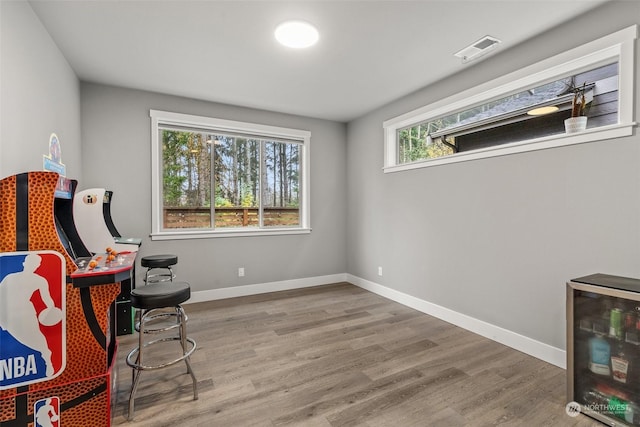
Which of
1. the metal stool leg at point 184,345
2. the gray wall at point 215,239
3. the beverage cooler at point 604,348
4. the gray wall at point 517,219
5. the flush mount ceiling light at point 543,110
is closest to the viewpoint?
the beverage cooler at point 604,348

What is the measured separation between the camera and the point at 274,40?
2.56 metres

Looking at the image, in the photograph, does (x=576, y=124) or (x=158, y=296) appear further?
(x=576, y=124)

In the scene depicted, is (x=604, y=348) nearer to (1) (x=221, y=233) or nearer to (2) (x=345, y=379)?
(2) (x=345, y=379)

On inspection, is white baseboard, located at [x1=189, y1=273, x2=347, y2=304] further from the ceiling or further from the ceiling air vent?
the ceiling air vent

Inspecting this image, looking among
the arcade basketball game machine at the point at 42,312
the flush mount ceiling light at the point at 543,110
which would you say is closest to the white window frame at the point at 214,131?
the arcade basketball game machine at the point at 42,312

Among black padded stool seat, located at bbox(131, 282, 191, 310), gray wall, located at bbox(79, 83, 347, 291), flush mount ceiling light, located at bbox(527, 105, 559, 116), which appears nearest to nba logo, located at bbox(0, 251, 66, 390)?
black padded stool seat, located at bbox(131, 282, 191, 310)

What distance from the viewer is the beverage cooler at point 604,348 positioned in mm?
1759

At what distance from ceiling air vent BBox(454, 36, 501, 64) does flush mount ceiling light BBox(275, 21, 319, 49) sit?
1.33m

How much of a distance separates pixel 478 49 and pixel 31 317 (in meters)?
3.61

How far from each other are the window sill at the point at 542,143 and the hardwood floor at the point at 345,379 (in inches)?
67.9

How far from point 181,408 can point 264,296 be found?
7.67ft

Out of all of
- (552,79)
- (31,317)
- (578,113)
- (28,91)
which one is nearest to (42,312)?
(31,317)

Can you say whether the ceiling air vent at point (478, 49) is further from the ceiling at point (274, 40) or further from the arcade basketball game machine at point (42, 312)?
the arcade basketball game machine at point (42, 312)

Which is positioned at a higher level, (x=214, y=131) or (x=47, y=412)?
(x=214, y=131)
